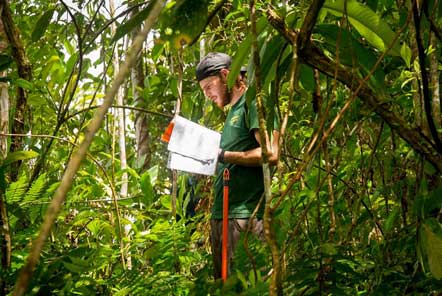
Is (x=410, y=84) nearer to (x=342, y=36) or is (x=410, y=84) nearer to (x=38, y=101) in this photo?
(x=342, y=36)

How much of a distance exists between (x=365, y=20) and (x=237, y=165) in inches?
51.6

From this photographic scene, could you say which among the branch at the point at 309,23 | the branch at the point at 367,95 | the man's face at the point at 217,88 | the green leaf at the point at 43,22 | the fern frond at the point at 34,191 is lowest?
the fern frond at the point at 34,191

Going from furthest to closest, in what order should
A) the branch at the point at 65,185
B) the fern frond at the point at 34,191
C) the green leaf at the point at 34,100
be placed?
the green leaf at the point at 34,100, the fern frond at the point at 34,191, the branch at the point at 65,185

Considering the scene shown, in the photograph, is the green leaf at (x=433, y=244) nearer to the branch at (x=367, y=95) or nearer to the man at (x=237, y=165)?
the branch at (x=367, y=95)

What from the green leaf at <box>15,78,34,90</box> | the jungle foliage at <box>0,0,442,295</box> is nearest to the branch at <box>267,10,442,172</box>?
the jungle foliage at <box>0,0,442,295</box>

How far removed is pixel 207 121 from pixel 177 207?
110cm

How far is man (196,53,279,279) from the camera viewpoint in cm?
221

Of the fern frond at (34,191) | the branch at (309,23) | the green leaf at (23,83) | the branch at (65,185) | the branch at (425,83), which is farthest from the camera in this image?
the green leaf at (23,83)

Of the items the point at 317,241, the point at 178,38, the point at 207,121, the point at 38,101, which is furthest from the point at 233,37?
the point at 178,38

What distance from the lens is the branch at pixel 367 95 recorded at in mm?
994

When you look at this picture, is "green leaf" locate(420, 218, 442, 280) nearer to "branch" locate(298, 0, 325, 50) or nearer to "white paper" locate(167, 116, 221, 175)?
"branch" locate(298, 0, 325, 50)

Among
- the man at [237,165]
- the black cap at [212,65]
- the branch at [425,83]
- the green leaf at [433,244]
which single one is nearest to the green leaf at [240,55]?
the branch at [425,83]

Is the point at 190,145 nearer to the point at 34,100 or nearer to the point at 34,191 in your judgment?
the point at 34,100

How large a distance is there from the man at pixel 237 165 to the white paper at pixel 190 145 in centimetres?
7
